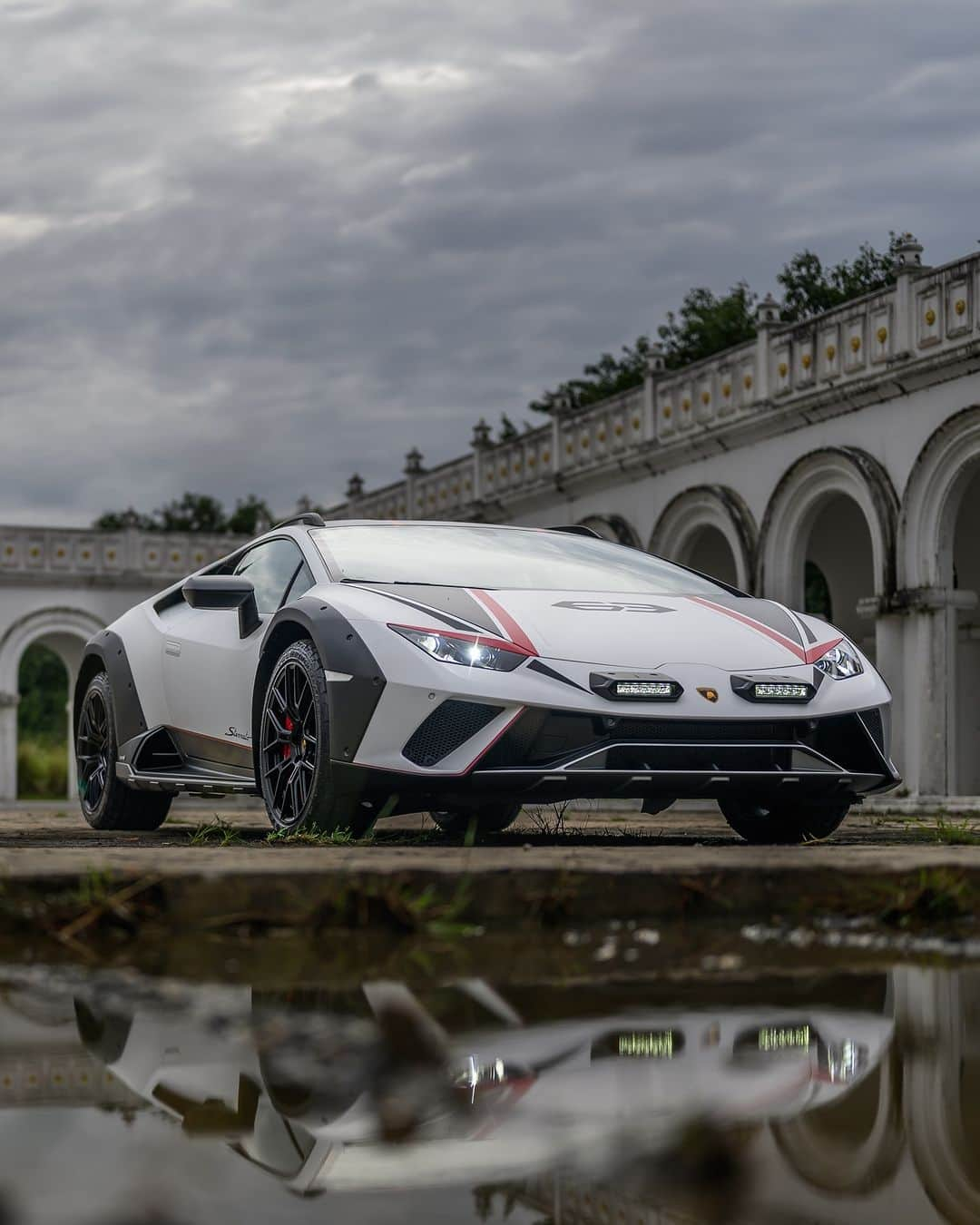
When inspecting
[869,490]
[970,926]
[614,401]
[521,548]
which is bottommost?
[970,926]

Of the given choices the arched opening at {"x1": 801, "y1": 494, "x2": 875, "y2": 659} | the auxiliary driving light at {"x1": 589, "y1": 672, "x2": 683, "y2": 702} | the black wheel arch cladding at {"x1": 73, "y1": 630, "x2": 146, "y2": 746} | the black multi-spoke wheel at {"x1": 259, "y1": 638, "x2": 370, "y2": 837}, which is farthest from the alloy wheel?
the arched opening at {"x1": 801, "y1": 494, "x2": 875, "y2": 659}

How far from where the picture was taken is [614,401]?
1110 inches

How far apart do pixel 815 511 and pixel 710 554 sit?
4.62 metres

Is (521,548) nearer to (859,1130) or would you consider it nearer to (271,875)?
(271,875)

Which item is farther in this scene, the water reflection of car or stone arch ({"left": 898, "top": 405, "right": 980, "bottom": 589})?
stone arch ({"left": 898, "top": 405, "right": 980, "bottom": 589})

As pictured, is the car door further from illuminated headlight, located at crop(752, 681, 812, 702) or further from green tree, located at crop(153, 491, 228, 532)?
green tree, located at crop(153, 491, 228, 532)

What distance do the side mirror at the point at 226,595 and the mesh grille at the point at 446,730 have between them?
1403 mm

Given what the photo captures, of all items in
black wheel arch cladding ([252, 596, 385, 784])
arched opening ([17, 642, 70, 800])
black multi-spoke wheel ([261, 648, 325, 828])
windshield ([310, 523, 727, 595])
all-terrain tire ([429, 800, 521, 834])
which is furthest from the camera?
arched opening ([17, 642, 70, 800])

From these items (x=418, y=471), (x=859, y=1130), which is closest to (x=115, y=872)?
(x=859, y=1130)

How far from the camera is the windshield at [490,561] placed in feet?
20.8

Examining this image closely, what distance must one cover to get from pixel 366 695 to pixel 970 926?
2604 millimetres

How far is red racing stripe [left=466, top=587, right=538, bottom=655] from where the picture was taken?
5504 mm

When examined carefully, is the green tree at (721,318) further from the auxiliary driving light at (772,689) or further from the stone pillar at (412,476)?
the auxiliary driving light at (772,689)

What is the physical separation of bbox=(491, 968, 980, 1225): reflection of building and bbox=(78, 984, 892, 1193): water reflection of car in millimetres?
45
